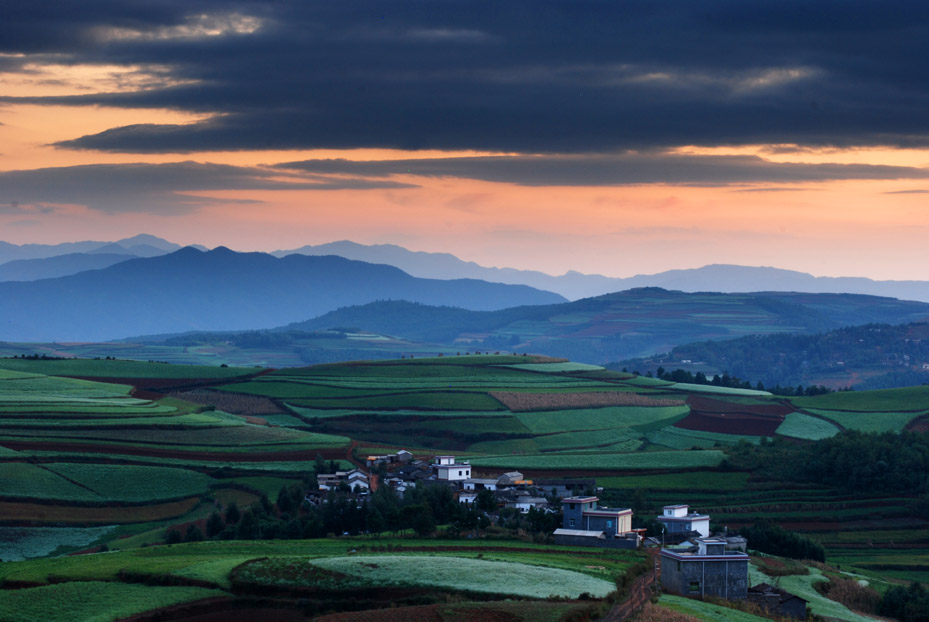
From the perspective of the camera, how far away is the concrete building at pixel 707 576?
5484 centimetres

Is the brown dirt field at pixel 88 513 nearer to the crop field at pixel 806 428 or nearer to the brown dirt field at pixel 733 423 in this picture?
the brown dirt field at pixel 733 423

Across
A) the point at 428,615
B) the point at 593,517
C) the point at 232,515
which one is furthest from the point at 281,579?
the point at 593,517

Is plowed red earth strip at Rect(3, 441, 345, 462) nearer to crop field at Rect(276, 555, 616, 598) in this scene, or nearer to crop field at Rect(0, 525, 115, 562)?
crop field at Rect(0, 525, 115, 562)

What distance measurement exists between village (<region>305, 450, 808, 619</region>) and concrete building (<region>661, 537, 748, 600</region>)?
4cm

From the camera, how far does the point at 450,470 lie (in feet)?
310

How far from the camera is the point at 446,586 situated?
4741 cm

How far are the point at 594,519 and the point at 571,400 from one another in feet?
209

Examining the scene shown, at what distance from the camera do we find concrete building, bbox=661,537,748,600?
54844 millimetres

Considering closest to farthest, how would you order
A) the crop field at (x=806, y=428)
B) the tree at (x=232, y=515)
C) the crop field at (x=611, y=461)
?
the tree at (x=232, y=515) → the crop field at (x=611, y=461) → the crop field at (x=806, y=428)

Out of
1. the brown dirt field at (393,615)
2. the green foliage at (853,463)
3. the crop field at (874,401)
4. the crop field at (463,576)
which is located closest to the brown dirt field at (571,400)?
the crop field at (874,401)

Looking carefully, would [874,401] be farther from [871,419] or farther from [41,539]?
[41,539]

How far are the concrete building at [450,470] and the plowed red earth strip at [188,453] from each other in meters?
10.4

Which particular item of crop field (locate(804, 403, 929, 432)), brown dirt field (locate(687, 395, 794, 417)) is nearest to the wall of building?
crop field (locate(804, 403, 929, 432))

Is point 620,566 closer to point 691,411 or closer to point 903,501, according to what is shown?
point 903,501
